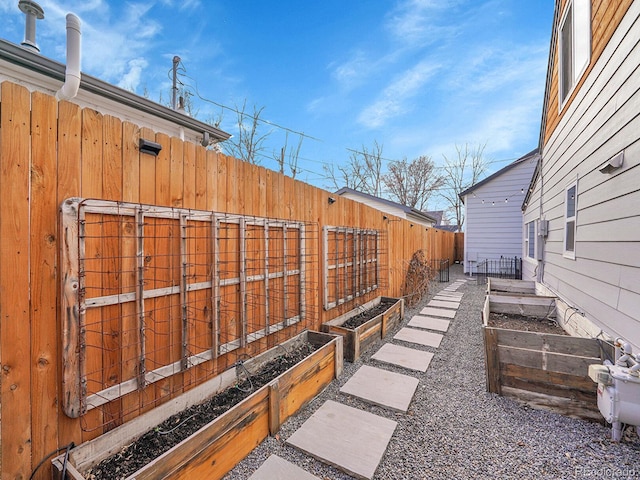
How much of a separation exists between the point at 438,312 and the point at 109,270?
574 cm

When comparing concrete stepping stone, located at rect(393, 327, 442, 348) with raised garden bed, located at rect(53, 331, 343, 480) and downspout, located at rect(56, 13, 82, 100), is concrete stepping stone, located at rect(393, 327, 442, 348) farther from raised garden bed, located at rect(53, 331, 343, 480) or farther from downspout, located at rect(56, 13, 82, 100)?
downspout, located at rect(56, 13, 82, 100)

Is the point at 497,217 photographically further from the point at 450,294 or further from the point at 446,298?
the point at 446,298

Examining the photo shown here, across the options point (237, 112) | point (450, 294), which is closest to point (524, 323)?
point (450, 294)

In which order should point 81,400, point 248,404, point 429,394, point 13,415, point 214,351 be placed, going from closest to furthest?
point 13,415 → point 81,400 → point 248,404 → point 214,351 → point 429,394

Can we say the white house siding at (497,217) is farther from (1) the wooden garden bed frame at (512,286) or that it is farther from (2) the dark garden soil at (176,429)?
(2) the dark garden soil at (176,429)

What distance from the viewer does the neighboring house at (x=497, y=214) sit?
10383 mm

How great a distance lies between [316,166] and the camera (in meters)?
14.0

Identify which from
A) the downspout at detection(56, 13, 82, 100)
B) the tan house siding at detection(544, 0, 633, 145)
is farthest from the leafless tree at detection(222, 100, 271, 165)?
the downspout at detection(56, 13, 82, 100)

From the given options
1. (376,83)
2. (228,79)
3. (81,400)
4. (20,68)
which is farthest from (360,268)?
(376,83)

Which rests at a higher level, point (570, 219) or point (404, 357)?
point (570, 219)

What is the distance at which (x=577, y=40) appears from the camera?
371 cm

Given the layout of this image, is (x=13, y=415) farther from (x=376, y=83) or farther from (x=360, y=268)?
(x=376, y=83)

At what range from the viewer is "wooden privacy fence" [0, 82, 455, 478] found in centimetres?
132

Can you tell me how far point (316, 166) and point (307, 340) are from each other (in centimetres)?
1173
